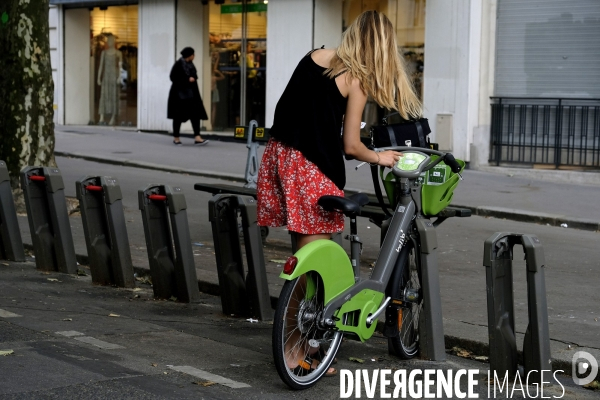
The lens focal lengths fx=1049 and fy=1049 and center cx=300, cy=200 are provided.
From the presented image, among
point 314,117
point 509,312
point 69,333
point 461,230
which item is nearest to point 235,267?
point 69,333

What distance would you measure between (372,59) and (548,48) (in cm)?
1291

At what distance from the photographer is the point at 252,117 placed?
2220cm

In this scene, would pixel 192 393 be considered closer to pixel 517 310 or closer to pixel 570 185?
pixel 517 310

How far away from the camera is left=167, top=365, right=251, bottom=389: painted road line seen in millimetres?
5285

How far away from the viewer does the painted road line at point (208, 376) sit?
5.29 m

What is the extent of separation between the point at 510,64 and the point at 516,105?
75 cm

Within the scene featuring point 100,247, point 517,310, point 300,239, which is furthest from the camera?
point 100,247

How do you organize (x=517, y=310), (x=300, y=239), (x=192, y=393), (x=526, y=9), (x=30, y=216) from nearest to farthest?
(x=192, y=393), (x=300, y=239), (x=517, y=310), (x=30, y=216), (x=526, y=9)

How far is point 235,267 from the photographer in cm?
713

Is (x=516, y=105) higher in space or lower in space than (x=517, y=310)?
higher

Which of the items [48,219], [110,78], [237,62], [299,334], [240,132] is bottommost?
[299,334]

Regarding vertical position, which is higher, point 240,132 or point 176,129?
point 240,132

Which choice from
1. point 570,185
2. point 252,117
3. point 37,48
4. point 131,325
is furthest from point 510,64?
point 131,325

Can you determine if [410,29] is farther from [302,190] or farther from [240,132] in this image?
[302,190]
